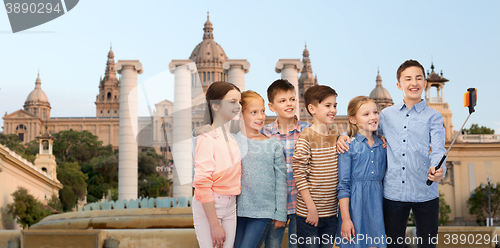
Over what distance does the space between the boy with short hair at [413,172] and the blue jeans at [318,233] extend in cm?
58

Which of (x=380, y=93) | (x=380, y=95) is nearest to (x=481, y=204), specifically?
(x=380, y=95)

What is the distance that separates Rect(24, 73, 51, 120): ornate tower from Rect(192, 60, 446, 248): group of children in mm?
127582

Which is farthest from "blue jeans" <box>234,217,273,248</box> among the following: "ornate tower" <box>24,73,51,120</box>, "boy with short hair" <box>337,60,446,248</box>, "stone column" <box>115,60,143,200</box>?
"ornate tower" <box>24,73,51,120</box>

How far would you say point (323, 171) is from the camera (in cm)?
496

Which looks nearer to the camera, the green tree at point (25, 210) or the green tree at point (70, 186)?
the green tree at point (25, 210)

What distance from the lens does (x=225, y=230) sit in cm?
445

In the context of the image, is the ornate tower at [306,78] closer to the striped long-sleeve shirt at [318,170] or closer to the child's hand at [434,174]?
the striped long-sleeve shirt at [318,170]

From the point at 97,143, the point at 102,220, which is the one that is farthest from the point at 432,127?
the point at 97,143

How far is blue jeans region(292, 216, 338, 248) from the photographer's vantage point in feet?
16.0

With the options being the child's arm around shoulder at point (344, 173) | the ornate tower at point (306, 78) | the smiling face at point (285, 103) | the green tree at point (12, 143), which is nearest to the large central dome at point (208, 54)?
the ornate tower at point (306, 78)

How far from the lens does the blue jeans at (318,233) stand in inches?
193

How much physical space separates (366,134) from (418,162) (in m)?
0.60

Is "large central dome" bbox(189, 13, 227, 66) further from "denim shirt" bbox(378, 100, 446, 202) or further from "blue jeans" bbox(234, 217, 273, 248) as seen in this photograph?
"blue jeans" bbox(234, 217, 273, 248)

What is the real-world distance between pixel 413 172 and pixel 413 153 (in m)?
0.20
